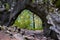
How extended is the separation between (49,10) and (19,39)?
3808 millimetres

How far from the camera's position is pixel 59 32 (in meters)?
5.89

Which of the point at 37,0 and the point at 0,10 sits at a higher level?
the point at 37,0

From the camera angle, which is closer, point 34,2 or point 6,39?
point 6,39

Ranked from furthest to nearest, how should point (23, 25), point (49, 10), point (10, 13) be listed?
1. point (23, 25)
2. point (10, 13)
3. point (49, 10)


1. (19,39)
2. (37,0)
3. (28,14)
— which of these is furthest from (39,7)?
(28,14)

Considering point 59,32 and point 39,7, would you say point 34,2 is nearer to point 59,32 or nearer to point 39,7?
point 39,7

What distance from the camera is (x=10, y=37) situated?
20.3ft

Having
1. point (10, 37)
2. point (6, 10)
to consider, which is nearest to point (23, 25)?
point (6, 10)

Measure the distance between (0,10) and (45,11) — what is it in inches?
113

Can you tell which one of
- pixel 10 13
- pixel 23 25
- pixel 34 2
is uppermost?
pixel 34 2

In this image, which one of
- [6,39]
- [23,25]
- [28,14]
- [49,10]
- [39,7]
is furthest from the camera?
[28,14]

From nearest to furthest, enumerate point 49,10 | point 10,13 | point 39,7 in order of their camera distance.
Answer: point 49,10 → point 39,7 → point 10,13

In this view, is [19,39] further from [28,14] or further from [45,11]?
[28,14]

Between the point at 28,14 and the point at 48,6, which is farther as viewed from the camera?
the point at 28,14
